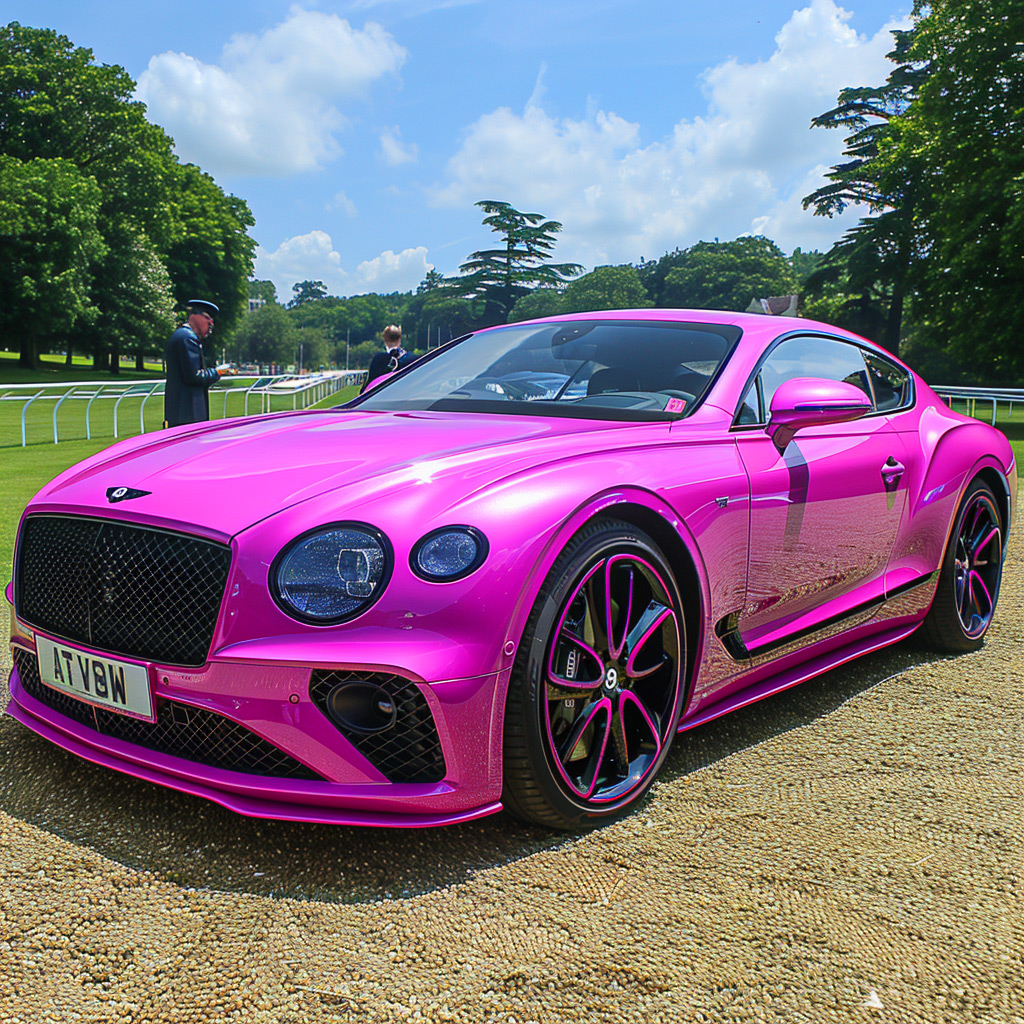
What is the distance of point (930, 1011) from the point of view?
1.79 m

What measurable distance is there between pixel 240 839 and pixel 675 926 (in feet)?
3.57

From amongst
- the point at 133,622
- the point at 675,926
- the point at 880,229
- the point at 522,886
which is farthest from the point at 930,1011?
the point at 880,229

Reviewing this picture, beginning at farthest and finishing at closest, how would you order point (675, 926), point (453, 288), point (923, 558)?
point (453, 288) < point (923, 558) < point (675, 926)

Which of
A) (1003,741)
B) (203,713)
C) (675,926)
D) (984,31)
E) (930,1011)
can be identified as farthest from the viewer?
(984,31)

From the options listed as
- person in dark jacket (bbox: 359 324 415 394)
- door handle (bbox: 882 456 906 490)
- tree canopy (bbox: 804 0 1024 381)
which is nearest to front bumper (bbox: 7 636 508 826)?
door handle (bbox: 882 456 906 490)

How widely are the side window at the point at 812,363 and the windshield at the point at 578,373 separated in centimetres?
18

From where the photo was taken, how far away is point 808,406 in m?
3.06

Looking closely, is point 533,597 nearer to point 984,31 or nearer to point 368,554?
point 368,554

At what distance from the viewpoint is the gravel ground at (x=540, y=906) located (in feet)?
5.90

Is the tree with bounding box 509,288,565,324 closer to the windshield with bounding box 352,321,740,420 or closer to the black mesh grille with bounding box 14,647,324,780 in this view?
the windshield with bounding box 352,321,740,420

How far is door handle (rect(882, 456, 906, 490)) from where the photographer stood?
362cm

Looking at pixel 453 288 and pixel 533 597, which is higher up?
pixel 453 288

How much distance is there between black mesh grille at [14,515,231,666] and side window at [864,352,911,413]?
2.78 meters

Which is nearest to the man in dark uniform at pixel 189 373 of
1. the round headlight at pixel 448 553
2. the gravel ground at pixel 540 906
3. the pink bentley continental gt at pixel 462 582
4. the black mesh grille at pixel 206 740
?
the pink bentley continental gt at pixel 462 582
